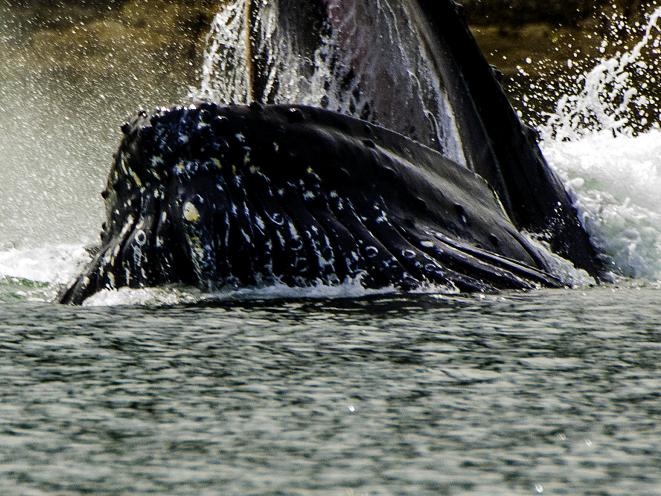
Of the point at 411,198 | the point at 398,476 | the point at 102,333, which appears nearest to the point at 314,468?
the point at 398,476

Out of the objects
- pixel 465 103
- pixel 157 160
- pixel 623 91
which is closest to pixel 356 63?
pixel 465 103

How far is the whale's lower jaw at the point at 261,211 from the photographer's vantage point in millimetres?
4566

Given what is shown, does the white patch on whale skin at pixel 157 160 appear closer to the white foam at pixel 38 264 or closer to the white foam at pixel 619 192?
the white foam at pixel 38 264

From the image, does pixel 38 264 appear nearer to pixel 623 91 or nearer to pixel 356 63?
pixel 356 63

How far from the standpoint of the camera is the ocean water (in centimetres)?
210

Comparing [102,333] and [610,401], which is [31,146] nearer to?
[102,333]

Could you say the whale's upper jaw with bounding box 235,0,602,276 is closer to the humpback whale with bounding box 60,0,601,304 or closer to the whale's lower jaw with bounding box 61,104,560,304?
the humpback whale with bounding box 60,0,601,304

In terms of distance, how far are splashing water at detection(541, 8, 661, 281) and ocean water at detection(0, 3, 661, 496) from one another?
6.39 ft

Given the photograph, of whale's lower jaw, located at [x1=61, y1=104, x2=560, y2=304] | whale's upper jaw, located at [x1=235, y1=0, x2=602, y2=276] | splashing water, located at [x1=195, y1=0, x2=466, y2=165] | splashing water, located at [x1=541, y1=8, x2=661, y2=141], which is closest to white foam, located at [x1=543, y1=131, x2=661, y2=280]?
whale's upper jaw, located at [x1=235, y1=0, x2=602, y2=276]

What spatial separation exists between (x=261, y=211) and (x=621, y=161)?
6207 mm

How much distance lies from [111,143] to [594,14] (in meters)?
7.41

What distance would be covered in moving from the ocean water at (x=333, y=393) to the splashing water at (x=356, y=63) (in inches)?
48.2

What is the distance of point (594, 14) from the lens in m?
18.8

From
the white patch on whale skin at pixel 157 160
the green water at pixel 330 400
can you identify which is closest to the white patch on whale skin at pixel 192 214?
the white patch on whale skin at pixel 157 160
